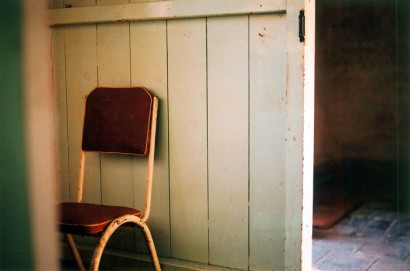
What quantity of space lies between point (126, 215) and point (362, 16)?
3994mm

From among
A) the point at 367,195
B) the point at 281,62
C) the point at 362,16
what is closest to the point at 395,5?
the point at 362,16

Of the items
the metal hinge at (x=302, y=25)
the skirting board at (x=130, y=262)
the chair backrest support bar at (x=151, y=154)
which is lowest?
the skirting board at (x=130, y=262)

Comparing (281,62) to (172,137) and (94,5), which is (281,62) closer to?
(172,137)

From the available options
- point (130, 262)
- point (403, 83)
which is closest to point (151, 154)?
point (130, 262)

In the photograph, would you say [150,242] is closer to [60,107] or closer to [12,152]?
[60,107]

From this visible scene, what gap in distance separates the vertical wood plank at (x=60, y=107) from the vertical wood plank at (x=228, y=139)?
85 centimetres

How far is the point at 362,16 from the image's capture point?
5.11 m

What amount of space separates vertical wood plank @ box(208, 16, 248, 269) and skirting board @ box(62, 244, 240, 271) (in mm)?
125

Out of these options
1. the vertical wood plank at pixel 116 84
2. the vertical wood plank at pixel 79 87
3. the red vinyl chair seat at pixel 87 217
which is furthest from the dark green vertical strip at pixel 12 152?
the vertical wood plank at pixel 79 87

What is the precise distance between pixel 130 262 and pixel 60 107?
35.0 inches

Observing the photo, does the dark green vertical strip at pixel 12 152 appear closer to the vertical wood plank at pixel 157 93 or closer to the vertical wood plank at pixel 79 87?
the vertical wood plank at pixel 157 93

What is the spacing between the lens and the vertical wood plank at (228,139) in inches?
85.2

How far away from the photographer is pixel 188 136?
2.30 m

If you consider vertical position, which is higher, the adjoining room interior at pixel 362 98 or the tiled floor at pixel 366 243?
the adjoining room interior at pixel 362 98
